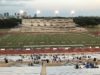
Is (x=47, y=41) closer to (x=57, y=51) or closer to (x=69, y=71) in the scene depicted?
(x=57, y=51)

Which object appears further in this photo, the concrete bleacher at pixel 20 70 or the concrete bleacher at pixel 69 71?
the concrete bleacher at pixel 20 70

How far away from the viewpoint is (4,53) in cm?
5125

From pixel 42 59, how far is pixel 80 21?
81.5 meters

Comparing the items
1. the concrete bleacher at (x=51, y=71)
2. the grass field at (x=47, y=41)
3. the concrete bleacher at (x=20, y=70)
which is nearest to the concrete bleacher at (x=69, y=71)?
the concrete bleacher at (x=51, y=71)

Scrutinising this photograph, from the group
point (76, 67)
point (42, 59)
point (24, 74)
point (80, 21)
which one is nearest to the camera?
point (24, 74)

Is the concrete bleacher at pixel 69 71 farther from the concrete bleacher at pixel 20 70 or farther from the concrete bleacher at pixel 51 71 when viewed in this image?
the concrete bleacher at pixel 20 70

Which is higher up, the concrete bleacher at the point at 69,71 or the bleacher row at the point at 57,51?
the concrete bleacher at the point at 69,71

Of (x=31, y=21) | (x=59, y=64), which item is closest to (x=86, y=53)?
(x=59, y=64)

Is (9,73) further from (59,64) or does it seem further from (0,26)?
A: (0,26)

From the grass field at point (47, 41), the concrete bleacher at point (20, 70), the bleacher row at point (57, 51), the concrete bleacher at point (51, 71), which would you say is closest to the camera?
the concrete bleacher at point (51, 71)

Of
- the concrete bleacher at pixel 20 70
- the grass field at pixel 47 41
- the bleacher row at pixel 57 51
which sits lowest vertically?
the grass field at pixel 47 41

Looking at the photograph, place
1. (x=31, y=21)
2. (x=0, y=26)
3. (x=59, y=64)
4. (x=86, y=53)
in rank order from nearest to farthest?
(x=59, y=64) < (x=86, y=53) < (x=0, y=26) < (x=31, y=21)

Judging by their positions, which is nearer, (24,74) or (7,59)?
(24,74)

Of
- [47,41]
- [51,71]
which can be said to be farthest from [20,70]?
[47,41]
